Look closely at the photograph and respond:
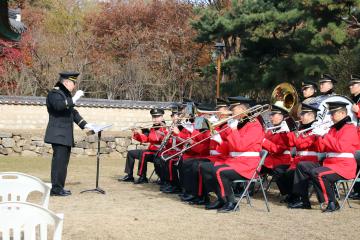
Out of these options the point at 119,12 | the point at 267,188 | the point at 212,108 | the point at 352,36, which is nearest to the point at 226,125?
the point at 212,108

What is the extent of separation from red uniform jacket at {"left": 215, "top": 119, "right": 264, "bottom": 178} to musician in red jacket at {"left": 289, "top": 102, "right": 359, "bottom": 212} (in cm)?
80

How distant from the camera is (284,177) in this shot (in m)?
8.05

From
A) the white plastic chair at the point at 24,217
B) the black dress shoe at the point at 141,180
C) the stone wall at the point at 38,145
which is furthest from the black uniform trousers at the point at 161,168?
the stone wall at the point at 38,145

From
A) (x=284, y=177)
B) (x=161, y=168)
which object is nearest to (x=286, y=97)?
(x=284, y=177)

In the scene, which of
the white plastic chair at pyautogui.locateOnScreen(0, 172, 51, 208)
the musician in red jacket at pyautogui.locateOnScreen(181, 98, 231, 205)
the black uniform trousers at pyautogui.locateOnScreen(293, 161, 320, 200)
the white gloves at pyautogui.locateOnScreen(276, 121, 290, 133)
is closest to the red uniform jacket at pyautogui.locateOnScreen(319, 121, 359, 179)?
the black uniform trousers at pyautogui.locateOnScreen(293, 161, 320, 200)

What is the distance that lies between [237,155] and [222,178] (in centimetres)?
38

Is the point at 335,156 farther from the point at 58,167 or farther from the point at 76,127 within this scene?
the point at 76,127

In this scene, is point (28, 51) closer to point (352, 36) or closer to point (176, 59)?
point (176, 59)

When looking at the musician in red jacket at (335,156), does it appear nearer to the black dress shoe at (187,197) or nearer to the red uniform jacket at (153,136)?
the black dress shoe at (187,197)

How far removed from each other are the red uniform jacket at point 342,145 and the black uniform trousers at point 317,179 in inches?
4.4

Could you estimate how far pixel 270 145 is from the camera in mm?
8258

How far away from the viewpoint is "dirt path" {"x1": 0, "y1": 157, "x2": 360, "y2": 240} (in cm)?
588

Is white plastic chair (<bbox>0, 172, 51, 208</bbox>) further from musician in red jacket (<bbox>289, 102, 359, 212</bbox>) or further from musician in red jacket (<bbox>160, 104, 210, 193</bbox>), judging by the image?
musician in red jacket (<bbox>289, 102, 359, 212</bbox>)

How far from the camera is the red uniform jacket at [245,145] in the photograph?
709 cm
